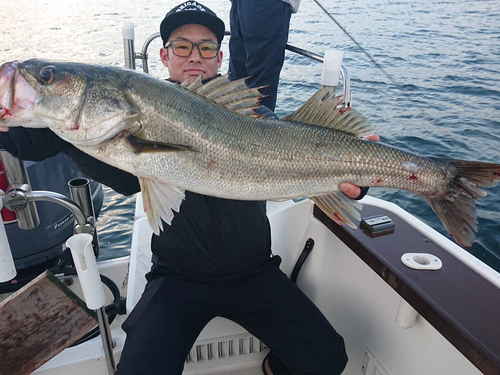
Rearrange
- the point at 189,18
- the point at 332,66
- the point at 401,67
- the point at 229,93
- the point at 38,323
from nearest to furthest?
the point at 229,93
the point at 38,323
the point at 189,18
the point at 332,66
the point at 401,67

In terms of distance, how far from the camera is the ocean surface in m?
7.16

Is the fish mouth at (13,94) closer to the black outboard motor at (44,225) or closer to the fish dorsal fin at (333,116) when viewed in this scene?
the fish dorsal fin at (333,116)

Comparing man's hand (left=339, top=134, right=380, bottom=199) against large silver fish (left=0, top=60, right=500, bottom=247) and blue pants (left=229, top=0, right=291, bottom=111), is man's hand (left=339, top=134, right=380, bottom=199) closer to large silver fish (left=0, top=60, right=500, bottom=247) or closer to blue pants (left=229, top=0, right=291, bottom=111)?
large silver fish (left=0, top=60, right=500, bottom=247)

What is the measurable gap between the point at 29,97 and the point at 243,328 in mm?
2122

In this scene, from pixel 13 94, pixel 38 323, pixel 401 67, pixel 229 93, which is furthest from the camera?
pixel 401 67

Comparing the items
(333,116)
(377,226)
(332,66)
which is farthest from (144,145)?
(332,66)

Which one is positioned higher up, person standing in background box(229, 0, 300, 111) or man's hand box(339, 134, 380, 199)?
person standing in background box(229, 0, 300, 111)

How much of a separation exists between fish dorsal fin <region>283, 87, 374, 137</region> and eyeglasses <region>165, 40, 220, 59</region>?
114 cm

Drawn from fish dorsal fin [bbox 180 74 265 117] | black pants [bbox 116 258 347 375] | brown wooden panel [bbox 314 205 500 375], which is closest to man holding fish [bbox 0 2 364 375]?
black pants [bbox 116 258 347 375]

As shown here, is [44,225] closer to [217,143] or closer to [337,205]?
[217,143]

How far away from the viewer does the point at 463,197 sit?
228cm

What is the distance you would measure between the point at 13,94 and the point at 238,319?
1.97m

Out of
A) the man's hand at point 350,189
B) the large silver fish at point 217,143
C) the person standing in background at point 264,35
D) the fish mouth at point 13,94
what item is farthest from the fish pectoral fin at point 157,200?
the person standing in background at point 264,35

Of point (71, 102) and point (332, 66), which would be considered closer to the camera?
point (71, 102)
